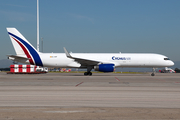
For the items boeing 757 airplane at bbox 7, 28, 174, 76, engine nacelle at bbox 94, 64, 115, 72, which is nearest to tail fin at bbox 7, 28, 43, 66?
boeing 757 airplane at bbox 7, 28, 174, 76

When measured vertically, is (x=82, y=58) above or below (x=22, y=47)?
below

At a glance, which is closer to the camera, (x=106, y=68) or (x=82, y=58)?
A: (x=106, y=68)

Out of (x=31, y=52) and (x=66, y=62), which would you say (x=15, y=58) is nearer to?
(x=31, y=52)

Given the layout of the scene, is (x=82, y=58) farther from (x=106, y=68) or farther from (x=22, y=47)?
(x=22, y=47)

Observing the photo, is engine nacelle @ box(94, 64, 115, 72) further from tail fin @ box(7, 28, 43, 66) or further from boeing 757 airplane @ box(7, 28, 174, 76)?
tail fin @ box(7, 28, 43, 66)

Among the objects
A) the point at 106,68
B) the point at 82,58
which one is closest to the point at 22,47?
the point at 82,58

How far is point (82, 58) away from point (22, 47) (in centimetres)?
1075

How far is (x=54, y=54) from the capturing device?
36.6m

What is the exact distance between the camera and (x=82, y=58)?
3434 cm

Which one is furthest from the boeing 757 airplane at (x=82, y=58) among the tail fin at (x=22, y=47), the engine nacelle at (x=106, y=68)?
the engine nacelle at (x=106, y=68)

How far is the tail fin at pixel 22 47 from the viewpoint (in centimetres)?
3556

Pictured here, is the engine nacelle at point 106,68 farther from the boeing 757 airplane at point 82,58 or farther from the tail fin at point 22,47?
the tail fin at point 22,47
